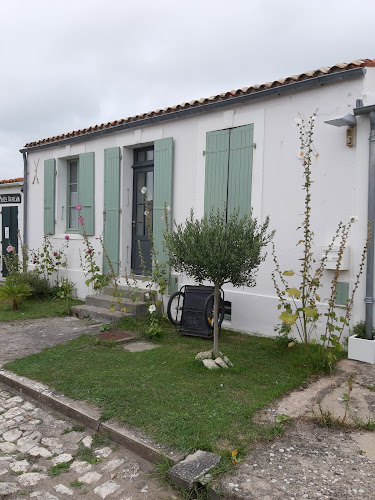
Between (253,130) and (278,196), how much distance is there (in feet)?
3.52

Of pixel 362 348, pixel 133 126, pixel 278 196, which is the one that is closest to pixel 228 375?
pixel 362 348

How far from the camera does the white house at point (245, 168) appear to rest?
5.25 meters

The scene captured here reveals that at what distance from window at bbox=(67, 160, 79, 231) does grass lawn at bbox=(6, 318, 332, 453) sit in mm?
4218

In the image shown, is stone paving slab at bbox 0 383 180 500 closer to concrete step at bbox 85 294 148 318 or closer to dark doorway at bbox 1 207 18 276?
concrete step at bbox 85 294 148 318

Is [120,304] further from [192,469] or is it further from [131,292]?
[192,469]

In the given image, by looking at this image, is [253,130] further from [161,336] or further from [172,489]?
[172,489]

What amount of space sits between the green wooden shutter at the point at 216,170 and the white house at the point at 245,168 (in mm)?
15

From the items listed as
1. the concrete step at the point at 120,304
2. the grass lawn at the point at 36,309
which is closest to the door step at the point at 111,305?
the concrete step at the point at 120,304

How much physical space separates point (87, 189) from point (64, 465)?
6574 mm

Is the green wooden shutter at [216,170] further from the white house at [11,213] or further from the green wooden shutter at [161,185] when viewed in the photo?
the white house at [11,213]

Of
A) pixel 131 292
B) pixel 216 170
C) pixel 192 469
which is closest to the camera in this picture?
pixel 192 469

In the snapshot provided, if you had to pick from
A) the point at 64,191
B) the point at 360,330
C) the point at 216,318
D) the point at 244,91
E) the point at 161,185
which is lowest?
the point at 360,330

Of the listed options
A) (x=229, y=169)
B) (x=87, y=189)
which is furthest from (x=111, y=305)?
(x=229, y=169)

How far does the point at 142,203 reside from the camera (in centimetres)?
831
